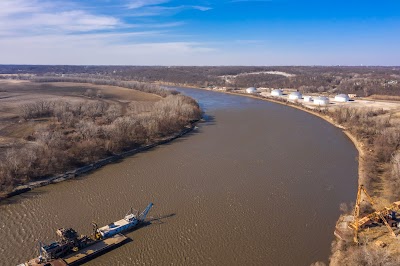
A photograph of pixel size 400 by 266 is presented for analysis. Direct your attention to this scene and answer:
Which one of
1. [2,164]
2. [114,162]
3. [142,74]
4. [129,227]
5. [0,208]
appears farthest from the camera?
[142,74]

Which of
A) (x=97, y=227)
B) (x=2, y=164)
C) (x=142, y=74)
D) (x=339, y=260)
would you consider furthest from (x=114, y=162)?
(x=142, y=74)

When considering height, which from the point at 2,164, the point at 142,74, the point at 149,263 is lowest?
the point at 149,263

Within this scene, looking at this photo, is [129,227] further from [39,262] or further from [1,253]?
[1,253]

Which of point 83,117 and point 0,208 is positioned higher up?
point 83,117

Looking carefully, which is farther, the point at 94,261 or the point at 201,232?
the point at 201,232

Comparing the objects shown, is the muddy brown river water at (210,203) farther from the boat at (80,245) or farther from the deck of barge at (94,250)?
the boat at (80,245)

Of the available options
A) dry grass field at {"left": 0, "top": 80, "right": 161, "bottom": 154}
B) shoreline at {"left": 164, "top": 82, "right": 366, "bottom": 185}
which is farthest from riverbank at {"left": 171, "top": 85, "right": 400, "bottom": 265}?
dry grass field at {"left": 0, "top": 80, "right": 161, "bottom": 154}
